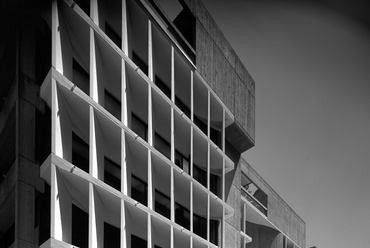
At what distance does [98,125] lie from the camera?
2031 cm

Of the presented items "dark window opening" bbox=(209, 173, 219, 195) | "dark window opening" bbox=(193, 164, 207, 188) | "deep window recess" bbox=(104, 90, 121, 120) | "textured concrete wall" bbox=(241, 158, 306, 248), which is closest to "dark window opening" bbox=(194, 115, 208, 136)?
"dark window opening" bbox=(193, 164, 207, 188)

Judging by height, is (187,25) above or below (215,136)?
above

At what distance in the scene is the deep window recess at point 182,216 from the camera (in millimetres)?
27250

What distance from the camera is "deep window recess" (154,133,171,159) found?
1023 inches

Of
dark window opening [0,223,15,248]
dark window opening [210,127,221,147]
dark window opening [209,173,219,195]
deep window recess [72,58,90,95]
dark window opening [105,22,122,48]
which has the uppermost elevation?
dark window opening [105,22,122,48]

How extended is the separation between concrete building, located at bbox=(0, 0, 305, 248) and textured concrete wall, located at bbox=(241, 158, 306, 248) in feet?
37.6

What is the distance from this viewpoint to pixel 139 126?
2456cm

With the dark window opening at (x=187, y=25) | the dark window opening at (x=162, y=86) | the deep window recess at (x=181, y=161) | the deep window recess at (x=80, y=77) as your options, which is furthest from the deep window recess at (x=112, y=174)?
the dark window opening at (x=187, y=25)

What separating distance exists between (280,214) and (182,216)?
23.1 meters

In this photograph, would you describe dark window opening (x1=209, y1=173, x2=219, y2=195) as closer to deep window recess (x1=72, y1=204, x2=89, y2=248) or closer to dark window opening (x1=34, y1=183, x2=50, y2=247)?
deep window recess (x1=72, y1=204, x2=89, y2=248)

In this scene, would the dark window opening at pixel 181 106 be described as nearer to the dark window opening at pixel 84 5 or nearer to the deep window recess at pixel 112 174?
the deep window recess at pixel 112 174

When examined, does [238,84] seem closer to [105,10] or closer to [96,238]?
[105,10]

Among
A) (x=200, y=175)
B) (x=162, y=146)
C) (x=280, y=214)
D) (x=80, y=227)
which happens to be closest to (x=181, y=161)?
(x=162, y=146)

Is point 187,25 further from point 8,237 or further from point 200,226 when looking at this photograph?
point 8,237
